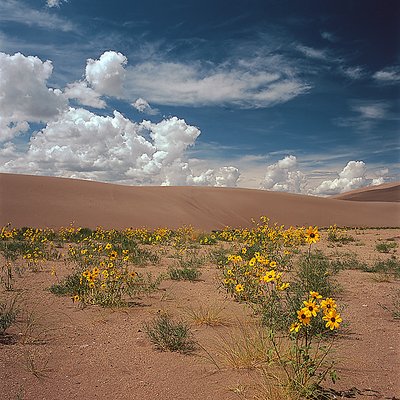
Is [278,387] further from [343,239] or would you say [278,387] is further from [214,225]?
[214,225]

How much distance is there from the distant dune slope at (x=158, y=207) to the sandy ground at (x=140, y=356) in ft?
98.6

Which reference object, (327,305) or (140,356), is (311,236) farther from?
(140,356)

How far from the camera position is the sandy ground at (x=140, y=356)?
3584mm

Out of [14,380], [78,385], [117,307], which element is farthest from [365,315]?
[14,380]

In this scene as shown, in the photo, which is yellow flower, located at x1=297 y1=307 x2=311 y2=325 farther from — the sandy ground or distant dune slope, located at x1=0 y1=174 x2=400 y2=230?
distant dune slope, located at x1=0 y1=174 x2=400 y2=230

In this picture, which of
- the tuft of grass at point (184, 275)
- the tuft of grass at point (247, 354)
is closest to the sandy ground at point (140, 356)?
the tuft of grass at point (247, 354)

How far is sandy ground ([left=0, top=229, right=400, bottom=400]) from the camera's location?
11.8ft

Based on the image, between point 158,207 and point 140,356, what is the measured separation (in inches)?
1740

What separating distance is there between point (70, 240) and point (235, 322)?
46.4ft

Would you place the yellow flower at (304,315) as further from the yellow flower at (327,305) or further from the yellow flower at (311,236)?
the yellow flower at (311,236)

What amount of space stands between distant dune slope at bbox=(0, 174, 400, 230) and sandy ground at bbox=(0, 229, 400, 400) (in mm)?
30042

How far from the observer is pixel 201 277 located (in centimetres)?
947

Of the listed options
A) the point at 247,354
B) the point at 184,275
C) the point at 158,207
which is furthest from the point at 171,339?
the point at 158,207

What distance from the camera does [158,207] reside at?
159 ft
